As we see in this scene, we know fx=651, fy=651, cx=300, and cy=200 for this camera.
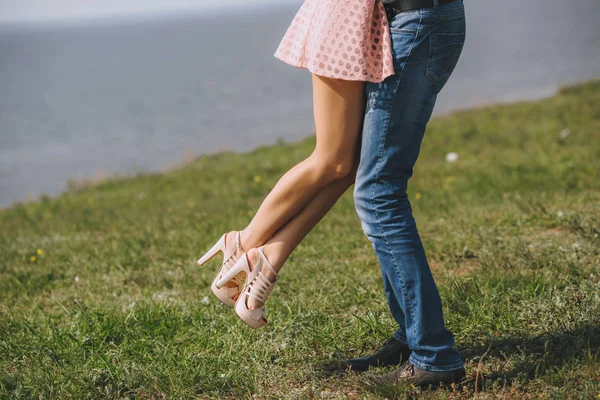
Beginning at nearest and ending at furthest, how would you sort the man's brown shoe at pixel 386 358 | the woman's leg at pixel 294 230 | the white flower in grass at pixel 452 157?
the woman's leg at pixel 294 230 < the man's brown shoe at pixel 386 358 < the white flower in grass at pixel 452 157

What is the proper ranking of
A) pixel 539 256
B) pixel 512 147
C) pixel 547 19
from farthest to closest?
pixel 547 19 → pixel 512 147 → pixel 539 256

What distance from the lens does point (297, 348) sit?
127 inches

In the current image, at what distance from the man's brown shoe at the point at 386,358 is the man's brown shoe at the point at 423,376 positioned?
0.90 ft

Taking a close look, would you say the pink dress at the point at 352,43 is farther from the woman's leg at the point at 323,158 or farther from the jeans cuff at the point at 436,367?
the jeans cuff at the point at 436,367

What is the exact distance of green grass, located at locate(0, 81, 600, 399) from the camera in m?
2.91

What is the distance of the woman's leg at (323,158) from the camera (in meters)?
2.52

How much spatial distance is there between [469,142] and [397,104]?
8.24 meters

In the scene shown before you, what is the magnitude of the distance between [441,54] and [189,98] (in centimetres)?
3518

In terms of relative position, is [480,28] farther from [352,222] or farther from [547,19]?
[352,222]

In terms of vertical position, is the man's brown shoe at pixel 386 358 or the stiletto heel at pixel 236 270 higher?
the stiletto heel at pixel 236 270

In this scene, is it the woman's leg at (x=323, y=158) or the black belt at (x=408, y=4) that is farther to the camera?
the woman's leg at (x=323, y=158)

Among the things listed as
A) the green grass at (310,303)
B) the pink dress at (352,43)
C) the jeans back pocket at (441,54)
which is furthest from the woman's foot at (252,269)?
the jeans back pocket at (441,54)

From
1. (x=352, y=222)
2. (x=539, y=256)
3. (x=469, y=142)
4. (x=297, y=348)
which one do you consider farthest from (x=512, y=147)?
(x=297, y=348)

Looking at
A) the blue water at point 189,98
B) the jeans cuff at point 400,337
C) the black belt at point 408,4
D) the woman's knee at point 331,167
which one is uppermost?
the black belt at point 408,4
